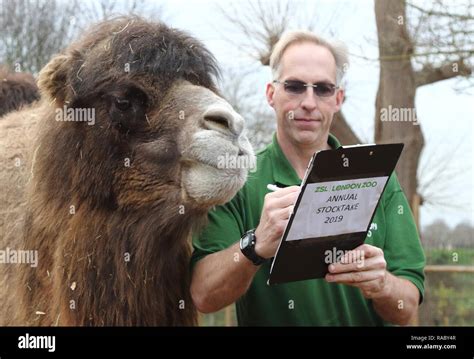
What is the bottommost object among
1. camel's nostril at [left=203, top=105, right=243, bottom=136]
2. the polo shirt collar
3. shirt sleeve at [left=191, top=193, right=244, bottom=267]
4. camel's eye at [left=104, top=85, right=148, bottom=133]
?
shirt sleeve at [left=191, top=193, right=244, bottom=267]

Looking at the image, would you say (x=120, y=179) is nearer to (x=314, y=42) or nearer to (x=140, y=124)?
(x=140, y=124)

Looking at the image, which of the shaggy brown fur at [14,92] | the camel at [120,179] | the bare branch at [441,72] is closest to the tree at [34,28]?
the shaggy brown fur at [14,92]

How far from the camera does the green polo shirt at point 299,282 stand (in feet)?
13.4

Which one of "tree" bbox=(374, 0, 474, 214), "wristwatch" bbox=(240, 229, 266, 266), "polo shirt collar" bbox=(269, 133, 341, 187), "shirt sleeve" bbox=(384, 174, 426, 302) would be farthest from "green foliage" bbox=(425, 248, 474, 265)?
"wristwatch" bbox=(240, 229, 266, 266)

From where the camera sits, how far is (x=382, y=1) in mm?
8234

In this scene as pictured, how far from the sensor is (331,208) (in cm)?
351

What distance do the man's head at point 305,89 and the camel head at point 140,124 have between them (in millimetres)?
394

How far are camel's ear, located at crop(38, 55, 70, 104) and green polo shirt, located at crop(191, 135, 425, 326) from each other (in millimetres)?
1034

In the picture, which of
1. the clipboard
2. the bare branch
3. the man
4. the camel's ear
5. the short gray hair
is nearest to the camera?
the clipboard

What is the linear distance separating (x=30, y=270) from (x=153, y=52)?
1.41 meters

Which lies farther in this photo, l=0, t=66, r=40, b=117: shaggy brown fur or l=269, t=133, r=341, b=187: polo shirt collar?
l=0, t=66, r=40, b=117: shaggy brown fur

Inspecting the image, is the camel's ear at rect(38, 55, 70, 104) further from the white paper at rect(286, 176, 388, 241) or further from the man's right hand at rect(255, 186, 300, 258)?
the white paper at rect(286, 176, 388, 241)

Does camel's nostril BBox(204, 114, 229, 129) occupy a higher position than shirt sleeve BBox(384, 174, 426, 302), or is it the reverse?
camel's nostril BBox(204, 114, 229, 129)

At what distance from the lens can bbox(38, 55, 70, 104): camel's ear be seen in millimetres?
4168
